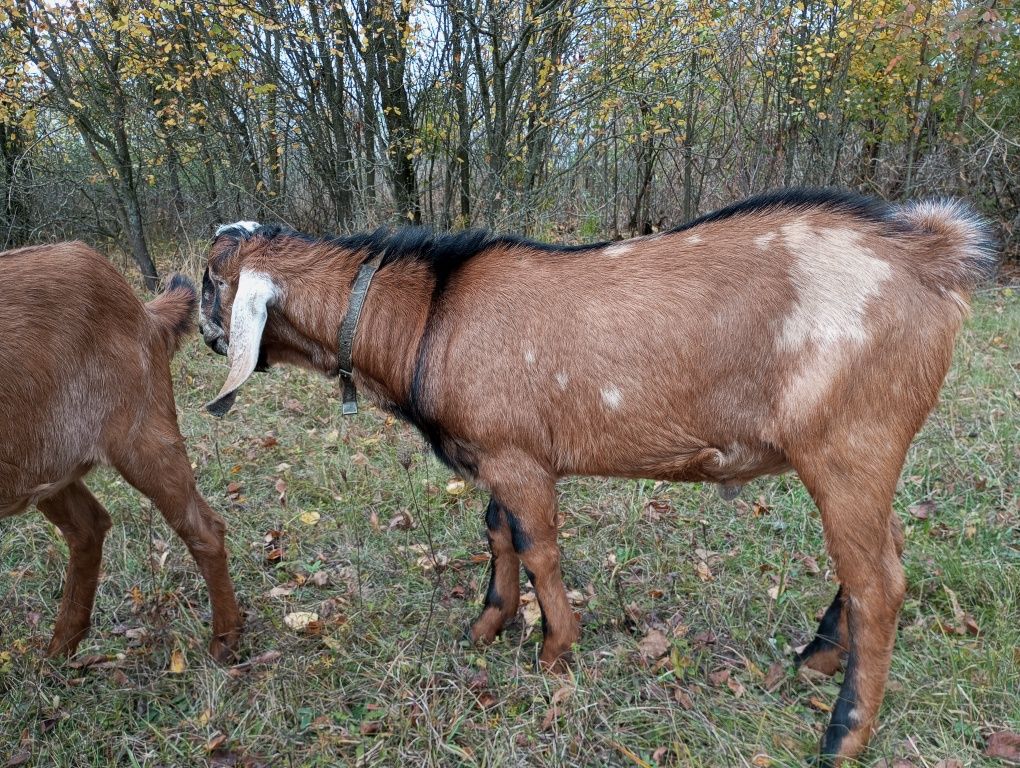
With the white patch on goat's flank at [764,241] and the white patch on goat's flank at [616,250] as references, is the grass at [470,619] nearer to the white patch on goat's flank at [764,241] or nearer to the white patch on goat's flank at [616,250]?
the white patch on goat's flank at [616,250]

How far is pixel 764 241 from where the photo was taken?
250 cm

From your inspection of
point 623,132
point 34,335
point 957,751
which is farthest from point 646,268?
point 623,132

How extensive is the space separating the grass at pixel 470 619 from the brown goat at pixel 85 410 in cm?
33

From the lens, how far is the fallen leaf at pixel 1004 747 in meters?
2.42

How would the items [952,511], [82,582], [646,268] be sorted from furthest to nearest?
[952,511]
[82,582]
[646,268]

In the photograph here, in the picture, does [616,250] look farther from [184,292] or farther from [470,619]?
[184,292]

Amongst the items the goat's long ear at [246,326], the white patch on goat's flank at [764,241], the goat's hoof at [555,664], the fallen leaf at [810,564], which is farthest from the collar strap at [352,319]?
the fallen leaf at [810,564]

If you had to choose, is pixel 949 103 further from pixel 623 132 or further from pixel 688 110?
pixel 623 132

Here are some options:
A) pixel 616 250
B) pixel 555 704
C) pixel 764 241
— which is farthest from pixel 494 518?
pixel 764 241

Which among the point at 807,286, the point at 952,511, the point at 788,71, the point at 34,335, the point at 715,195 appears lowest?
the point at 952,511

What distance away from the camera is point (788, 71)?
8922 millimetres

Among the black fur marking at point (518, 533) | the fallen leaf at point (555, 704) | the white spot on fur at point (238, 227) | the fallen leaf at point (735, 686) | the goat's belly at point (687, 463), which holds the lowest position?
the fallen leaf at point (735, 686)

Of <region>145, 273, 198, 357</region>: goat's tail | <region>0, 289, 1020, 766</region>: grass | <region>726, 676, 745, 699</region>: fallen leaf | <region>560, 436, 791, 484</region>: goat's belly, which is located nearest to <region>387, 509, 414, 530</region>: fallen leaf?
<region>0, 289, 1020, 766</region>: grass

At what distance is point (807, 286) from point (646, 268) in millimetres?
537
